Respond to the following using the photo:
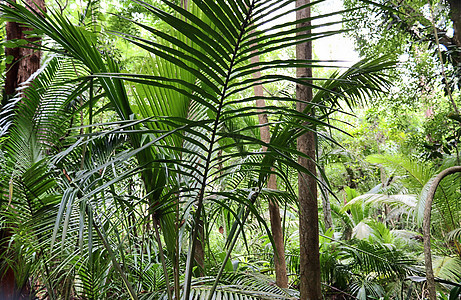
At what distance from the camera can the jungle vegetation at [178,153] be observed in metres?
0.75

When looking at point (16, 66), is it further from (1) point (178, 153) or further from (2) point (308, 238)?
(2) point (308, 238)

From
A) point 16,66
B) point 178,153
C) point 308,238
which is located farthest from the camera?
point 16,66

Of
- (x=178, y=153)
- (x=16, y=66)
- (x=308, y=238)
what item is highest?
(x=16, y=66)

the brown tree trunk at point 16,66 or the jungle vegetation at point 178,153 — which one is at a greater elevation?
the brown tree trunk at point 16,66

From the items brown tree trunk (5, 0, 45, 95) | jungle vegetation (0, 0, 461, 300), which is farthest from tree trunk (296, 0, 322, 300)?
brown tree trunk (5, 0, 45, 95)

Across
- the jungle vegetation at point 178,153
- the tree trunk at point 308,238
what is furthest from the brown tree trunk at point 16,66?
the tree trunk at point 308,238

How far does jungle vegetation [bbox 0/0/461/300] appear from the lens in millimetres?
749

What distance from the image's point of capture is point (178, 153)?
1.33 m

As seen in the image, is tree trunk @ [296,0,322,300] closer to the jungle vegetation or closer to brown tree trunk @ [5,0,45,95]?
the jungle vegetation

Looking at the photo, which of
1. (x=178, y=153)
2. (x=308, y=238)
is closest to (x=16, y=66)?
(x=178, y=153)

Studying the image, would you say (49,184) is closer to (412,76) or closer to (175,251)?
(175,251)

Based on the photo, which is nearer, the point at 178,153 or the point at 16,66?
the point at 178,153

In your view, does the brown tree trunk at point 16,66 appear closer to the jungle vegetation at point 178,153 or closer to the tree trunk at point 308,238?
the jungle vegetation at point 178,153

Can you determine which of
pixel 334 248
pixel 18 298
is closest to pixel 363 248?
pixel 334 248
